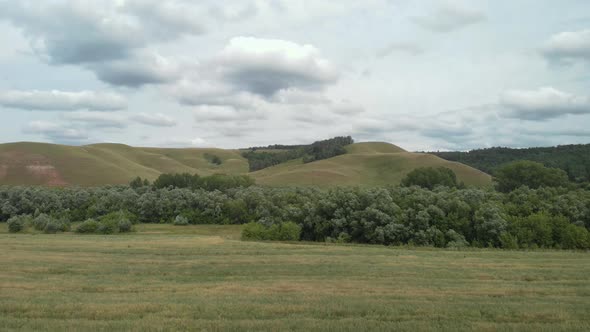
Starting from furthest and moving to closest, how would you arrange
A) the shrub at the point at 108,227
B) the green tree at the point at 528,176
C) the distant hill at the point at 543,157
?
the distant hill at the point at 543,157, the green tree at the point at 528,176, the shrub at the point at 108,227

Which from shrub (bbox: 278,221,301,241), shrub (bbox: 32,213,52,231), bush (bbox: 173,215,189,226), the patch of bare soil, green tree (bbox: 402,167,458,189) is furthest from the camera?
the patch of bare soil

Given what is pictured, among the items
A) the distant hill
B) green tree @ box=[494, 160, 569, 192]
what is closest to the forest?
green tree @ box=[494, 160, 569, 192]

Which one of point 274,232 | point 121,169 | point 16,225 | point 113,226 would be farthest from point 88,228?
point 121,169

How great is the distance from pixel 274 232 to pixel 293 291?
74.1 feet

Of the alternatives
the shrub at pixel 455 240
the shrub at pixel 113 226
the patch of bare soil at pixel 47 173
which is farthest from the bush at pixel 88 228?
the patch of bare soil at pixel 47 173

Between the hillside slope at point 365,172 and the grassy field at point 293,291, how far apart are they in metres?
93.4

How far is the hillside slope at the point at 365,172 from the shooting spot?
398 feet

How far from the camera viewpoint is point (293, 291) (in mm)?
14289

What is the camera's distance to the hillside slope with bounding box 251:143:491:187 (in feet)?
398

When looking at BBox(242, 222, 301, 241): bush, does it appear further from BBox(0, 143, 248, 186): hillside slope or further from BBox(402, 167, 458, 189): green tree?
BBox(0, 143, 248, 186): hillside slope

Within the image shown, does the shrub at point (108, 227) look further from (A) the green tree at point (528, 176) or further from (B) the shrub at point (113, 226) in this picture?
(A) the green tree at point (528, 176)

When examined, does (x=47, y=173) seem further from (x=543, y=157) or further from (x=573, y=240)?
(x=543, y=157)

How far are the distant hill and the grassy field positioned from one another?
103 m

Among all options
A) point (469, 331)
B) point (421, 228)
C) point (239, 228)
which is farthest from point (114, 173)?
point (469, 331)
